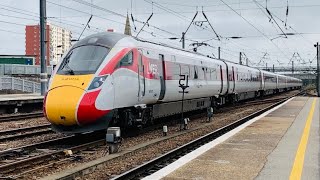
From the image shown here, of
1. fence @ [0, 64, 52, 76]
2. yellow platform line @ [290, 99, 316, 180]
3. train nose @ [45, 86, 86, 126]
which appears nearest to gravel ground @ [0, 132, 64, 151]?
train nose @ [45, 86, 86, 126]

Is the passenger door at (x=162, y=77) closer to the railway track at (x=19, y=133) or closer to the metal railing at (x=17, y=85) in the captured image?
the railway track at (x=19, y=133)

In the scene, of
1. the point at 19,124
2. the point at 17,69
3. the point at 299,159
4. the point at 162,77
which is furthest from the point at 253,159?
the point at 17,69

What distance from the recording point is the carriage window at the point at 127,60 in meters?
12.1

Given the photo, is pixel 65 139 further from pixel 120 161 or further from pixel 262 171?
pixel 262 171

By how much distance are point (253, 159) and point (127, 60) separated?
518 centimetres

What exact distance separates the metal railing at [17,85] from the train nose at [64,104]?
28654 mm

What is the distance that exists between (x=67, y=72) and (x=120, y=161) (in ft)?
10.9

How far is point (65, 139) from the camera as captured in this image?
12578mm

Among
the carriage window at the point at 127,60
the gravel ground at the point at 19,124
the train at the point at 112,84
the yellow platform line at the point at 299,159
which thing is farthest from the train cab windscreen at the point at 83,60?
the gravel ground at the point at 19,124

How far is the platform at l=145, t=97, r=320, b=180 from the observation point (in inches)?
291

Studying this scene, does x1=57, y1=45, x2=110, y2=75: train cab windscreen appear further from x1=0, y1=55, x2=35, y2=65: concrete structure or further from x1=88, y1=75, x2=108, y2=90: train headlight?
x1=0, y1=55, x2=35, y2=65: concrete structure

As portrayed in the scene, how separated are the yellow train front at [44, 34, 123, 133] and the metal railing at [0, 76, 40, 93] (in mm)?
28120

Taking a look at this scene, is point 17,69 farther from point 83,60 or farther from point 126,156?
point 126,156

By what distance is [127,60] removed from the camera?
12383mm
